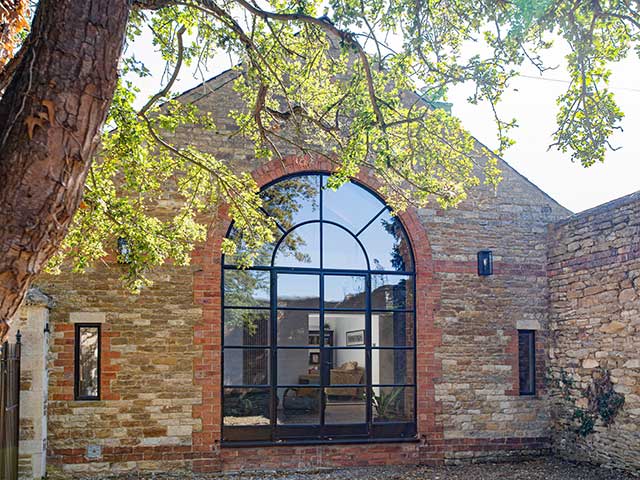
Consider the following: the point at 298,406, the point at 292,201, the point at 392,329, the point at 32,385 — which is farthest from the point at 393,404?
the point at 32,385

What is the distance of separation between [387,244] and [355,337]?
4.77 ft

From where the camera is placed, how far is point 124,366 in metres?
8.38

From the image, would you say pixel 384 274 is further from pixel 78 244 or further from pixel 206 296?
pixel 78 244

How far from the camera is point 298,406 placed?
8.95 m

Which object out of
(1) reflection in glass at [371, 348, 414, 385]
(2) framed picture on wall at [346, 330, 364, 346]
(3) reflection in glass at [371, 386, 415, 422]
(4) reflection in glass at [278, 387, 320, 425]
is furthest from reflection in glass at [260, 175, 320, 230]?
(3) reflection in glass at [371, 386, 415, 422]

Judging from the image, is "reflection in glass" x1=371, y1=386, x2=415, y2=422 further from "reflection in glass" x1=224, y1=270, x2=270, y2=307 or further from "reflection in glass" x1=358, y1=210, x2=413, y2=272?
"reflection in glass" x1=224, y1=270, x2=270, y2=307

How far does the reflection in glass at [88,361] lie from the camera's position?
27.5ft

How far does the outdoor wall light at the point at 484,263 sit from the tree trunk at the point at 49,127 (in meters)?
7.69

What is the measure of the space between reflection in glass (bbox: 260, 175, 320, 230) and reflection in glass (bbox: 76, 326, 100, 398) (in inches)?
113

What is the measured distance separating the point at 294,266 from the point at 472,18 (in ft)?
15.0

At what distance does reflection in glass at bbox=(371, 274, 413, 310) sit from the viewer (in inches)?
374

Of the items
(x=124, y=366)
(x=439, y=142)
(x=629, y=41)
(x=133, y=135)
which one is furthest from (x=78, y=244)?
(x=629, y=41)

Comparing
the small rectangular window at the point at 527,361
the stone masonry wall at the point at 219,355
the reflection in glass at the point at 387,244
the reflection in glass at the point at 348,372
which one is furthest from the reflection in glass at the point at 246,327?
the small rectangular window at the point at 527,361

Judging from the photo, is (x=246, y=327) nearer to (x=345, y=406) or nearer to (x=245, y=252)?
(x=245, y=252)
